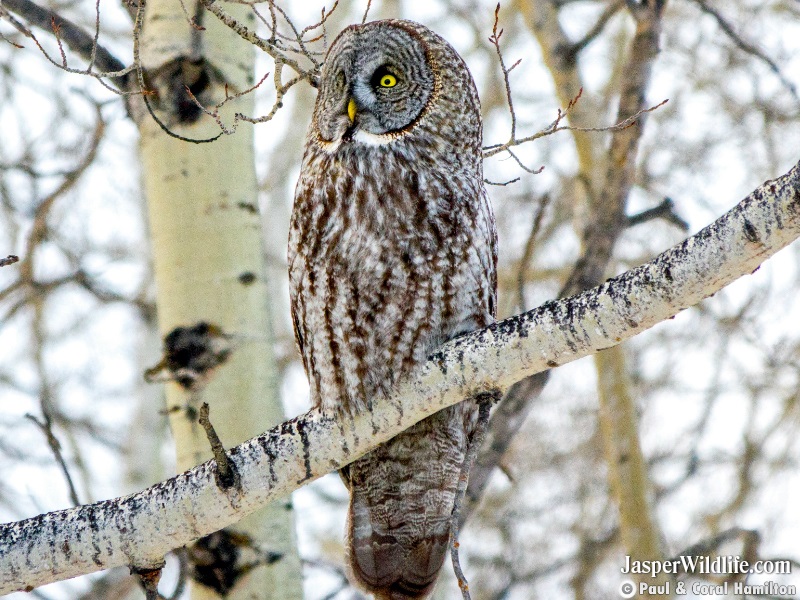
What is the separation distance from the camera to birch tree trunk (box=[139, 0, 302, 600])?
322 cm

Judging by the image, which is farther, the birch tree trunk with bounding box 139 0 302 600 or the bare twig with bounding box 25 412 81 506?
the birch tree trunk with bounding box 139 0 302 600

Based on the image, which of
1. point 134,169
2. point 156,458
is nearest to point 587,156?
point 156,458

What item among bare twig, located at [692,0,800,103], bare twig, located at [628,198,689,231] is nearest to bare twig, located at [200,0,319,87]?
bare twig, located at [628,198,689,231]

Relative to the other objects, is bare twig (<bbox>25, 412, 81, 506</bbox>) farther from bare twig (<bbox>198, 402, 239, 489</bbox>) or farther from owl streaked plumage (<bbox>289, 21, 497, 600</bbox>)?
owl streaked plumage (<bbox>289, 21, 497, 600</bbox>)

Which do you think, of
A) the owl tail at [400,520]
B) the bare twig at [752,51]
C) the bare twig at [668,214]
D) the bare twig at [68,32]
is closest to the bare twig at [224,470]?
the owl tail at [400,520]

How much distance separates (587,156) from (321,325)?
2.43 meters

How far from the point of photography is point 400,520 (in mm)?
3180

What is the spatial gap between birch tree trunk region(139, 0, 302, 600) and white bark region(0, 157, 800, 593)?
698 mm

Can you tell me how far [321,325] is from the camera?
2.97 metres

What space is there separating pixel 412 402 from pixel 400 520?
0.78 metres

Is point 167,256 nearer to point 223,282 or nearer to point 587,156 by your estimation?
point 223,282

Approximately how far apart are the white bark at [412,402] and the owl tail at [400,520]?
1.88 ft

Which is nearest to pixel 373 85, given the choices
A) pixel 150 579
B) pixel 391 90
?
pixel 391 90

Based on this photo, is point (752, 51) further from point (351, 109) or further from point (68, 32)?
point (68, 32)
